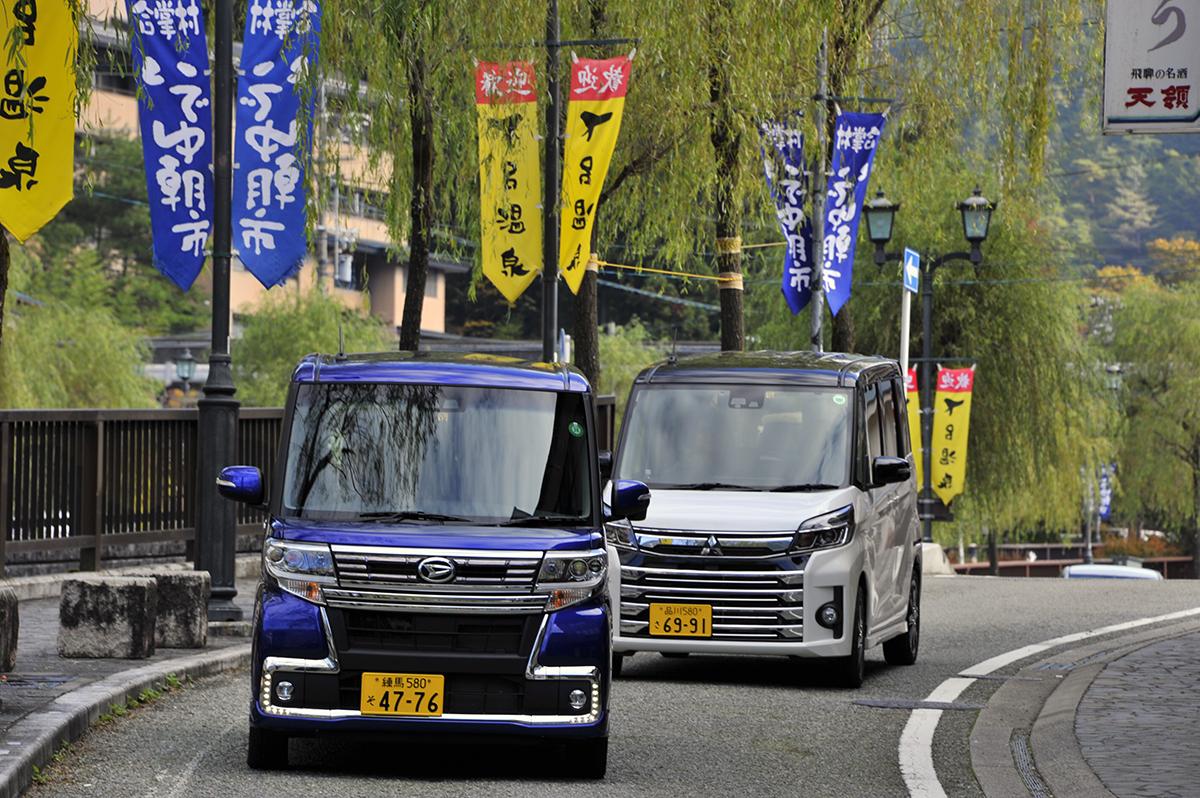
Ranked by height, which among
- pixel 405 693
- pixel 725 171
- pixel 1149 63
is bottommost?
pixel 405 693

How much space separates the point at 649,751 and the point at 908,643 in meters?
5.96

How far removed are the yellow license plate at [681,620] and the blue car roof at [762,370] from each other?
1929 mm

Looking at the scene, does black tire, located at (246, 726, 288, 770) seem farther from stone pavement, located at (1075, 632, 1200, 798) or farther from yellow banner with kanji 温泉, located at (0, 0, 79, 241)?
stone pavement, located at (1075, 632, 1200, 798)

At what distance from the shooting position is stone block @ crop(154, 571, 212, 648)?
14.8 m

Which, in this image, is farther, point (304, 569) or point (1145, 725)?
point (1145, 725)

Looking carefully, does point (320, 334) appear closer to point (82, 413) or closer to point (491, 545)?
point (82, 413)

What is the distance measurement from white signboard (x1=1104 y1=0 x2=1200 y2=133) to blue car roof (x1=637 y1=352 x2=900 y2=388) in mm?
4907

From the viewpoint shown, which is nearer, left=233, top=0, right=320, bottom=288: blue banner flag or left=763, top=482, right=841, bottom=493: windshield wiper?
left=763, top=482, right=841, bottom=493: windshield wiper

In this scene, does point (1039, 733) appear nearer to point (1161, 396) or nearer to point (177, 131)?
point (177, 131)

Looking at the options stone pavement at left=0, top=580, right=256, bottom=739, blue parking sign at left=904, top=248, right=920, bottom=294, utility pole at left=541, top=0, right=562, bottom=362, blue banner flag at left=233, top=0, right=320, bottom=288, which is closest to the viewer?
stone pavement at left=0, top=580, right=256, bottom=739

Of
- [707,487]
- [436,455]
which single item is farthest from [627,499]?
[707,487]

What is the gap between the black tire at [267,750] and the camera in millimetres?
9727

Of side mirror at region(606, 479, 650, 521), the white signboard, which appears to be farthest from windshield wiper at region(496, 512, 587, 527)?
the white signboard

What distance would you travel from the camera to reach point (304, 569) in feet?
31.7
